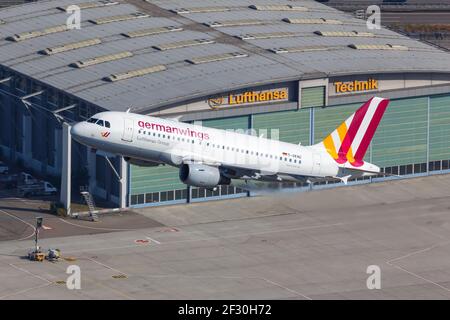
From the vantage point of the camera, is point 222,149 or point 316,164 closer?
point 222,149

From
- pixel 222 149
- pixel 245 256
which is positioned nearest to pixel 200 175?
pixel 222 149

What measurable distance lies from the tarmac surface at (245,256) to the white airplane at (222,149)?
34.6ft

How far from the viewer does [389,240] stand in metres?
189

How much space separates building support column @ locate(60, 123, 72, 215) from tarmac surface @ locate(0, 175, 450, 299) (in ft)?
10.8

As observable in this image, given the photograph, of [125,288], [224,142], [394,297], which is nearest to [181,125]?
[224,142]

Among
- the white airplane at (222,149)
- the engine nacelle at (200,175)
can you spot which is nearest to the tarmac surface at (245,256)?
the white airplane at (222,149)

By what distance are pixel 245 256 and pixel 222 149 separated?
15.7 metres

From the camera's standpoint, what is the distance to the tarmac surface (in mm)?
170250

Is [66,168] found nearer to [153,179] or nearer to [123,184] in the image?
[123,184]

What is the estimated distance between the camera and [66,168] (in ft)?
634

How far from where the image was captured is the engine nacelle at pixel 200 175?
168375 mm

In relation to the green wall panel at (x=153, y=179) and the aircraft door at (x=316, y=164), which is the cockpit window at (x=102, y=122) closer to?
the aircraft door at (x=316, y=164)
